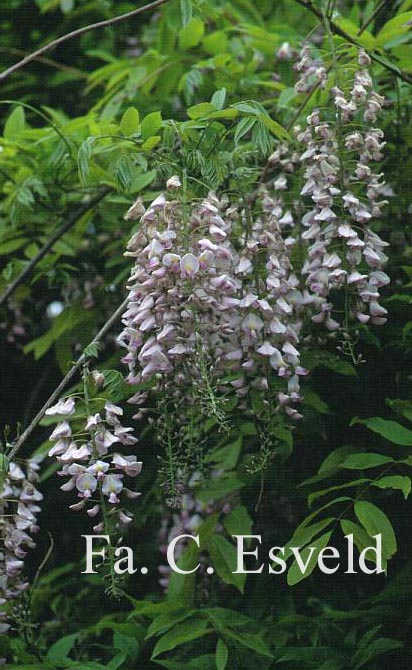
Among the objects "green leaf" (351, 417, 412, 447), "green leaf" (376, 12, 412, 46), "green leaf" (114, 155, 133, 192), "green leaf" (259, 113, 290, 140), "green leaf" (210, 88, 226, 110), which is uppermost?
"green leaf" (376, 12, 412, 46)

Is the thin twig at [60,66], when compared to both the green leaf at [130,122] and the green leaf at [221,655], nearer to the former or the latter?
the green leaf at [130,122]

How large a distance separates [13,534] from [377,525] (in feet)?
2.02

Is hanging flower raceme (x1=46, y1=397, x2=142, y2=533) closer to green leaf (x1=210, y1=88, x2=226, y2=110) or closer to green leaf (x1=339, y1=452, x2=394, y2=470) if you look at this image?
green leaf (x1=339, y1=452, x2=394, y2=470)

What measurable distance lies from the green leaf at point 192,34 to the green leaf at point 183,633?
1.32 meters

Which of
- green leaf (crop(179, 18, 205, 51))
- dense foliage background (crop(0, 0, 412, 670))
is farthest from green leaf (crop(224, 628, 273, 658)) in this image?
green leaf (crop(179, 18, 205, 51))

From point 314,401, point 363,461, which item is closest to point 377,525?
point 363,461

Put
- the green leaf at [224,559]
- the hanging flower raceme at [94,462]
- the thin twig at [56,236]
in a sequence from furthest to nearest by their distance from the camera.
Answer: the thin twig at [56,236]
the green leaf at [224,559]
the hanging flower raceme at [94,462]

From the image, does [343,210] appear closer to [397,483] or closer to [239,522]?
[397,483]

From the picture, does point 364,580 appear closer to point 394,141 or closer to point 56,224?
point 394,141

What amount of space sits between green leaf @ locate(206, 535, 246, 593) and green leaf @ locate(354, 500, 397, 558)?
0.33 metres

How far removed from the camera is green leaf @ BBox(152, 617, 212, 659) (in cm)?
163

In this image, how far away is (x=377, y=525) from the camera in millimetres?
1507

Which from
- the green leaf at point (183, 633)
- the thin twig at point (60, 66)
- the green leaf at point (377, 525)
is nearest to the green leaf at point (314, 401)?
the green leaf at point (377, 525)

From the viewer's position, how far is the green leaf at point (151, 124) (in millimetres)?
1569
